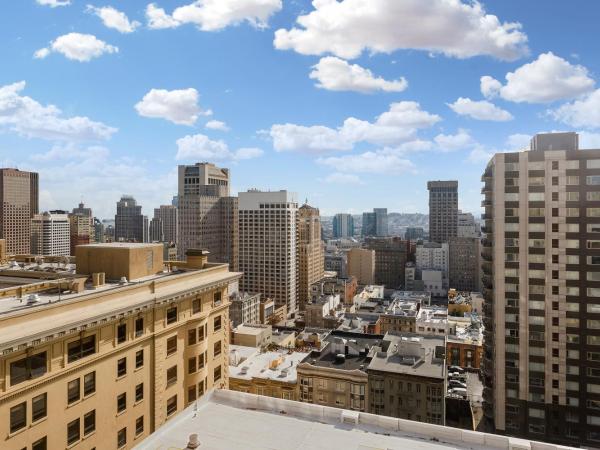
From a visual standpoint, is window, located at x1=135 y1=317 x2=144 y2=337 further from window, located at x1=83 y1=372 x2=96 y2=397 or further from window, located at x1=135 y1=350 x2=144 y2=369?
window, located at x1=83 y1=372 x2=96 y2=397

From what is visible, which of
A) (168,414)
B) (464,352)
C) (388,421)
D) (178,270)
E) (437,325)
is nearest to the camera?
(388,421)

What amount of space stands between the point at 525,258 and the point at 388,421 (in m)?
69.8

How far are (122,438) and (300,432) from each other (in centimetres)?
1325

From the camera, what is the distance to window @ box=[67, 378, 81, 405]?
2478 cm

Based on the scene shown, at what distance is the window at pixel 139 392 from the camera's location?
29.9 m

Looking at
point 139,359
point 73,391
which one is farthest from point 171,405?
point 73,391

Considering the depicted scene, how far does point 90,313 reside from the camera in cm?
2569

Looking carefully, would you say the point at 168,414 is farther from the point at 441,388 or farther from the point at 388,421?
the point at 441,388

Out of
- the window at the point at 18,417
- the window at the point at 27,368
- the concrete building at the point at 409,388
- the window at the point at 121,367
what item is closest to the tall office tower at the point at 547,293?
the concrete building at the point at 409,388

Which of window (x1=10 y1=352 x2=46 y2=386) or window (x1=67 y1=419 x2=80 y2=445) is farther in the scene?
window (x1=67 y1=419 x2=80 y2=445)

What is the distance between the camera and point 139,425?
30.3m

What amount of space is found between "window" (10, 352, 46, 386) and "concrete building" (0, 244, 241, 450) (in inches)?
2.0

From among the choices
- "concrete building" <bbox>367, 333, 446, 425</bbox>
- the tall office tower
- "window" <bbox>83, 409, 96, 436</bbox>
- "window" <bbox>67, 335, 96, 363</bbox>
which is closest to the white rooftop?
"window" <bbox>83, 409, 96, 436</bbox>

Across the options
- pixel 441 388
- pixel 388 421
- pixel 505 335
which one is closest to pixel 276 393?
pixel 441 388
